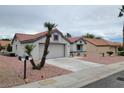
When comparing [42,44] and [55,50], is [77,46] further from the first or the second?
[42,44]

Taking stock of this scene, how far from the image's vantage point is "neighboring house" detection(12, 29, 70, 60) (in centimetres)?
2212

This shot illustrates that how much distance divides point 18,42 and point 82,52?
12289 mm

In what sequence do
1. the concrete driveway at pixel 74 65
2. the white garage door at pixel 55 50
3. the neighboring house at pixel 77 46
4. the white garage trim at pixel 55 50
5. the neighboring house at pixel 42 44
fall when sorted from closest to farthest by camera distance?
the concrete driveway at pixel 74 65 → the neighboring house at pixel 42 44 → the white garage trim at pixel 55 50 → the white garage door at pixel 55 50 → the neighboring house at pixel 77 46

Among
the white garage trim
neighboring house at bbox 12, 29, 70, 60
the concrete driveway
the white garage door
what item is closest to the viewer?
the concrete driveway

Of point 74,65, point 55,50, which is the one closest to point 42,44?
point 55,50

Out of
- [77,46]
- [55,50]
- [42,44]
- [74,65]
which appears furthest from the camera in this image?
[77,46]

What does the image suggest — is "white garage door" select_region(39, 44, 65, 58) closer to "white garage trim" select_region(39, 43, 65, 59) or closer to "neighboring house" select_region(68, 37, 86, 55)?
"white garage trim" select_region(39, 43, 65, 59)

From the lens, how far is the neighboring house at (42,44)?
2212 centimetres

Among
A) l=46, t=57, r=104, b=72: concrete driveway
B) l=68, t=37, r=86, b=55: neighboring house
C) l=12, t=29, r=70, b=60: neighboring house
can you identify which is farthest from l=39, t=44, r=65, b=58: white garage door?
l=46, t=57, r=104, b=72: concrete driveway

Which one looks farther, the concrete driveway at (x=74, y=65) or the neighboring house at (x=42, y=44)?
the neighboring house at (x=42, y=44)

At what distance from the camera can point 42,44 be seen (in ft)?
75.6

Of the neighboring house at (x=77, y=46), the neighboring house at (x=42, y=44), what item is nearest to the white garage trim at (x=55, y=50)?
the neighboring house at (x=42, y=44)

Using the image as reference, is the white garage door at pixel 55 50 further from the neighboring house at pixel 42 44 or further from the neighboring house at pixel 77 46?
the neighboring house at pixel 77 46
